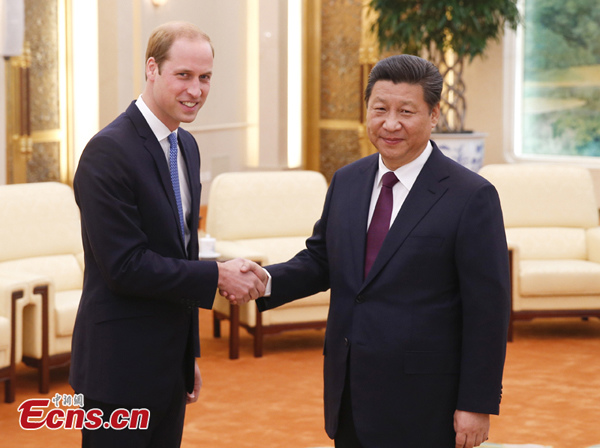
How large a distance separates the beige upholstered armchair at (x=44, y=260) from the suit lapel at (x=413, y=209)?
272cm

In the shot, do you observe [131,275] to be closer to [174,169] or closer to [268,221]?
[174,169]

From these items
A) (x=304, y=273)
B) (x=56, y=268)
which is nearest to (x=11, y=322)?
(x=56, y=268)

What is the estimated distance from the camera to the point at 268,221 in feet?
18.5

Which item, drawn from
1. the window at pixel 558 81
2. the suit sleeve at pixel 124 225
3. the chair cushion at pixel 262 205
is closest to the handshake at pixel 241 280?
the suit sleeve at pixel 124 225

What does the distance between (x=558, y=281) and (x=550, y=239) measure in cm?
45

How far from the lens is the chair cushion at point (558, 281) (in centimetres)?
546

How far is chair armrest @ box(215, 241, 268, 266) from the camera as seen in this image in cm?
504

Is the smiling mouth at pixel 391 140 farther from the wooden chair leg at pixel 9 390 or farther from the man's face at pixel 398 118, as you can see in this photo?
the wooden chair leg at pixel 9 390

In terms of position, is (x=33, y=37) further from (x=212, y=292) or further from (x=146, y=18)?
(x=212, y=292)

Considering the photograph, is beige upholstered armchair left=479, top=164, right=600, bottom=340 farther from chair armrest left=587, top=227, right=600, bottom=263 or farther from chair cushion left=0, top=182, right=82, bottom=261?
chair cushion left=0, top=182, right=82, bottom=261

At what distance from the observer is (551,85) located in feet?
33.9

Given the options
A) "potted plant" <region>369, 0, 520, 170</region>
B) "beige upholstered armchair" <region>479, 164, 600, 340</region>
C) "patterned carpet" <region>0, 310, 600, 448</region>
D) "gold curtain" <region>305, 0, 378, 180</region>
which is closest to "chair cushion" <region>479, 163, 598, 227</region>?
"beige upholstered armchair" <region>479, 164, 600, 340</region>

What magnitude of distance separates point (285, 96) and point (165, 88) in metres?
8.58

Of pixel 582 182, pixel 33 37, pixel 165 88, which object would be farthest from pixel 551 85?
pixel 165 88
